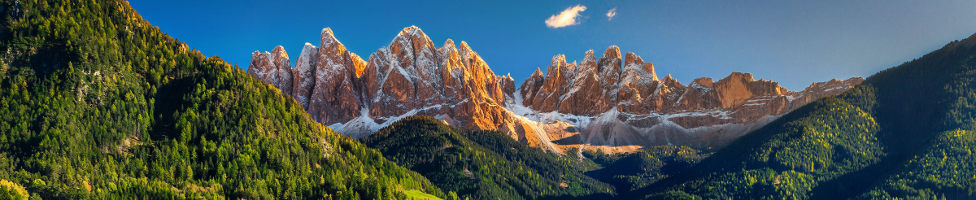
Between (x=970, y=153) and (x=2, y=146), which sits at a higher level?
(x=2, y=146)

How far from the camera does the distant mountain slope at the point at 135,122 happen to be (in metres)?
106

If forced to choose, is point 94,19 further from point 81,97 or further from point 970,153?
point 970,153

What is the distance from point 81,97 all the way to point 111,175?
19552 mm

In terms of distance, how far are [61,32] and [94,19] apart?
30.5 ft

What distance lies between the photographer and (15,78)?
111375mm

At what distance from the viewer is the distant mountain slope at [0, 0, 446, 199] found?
106 meters

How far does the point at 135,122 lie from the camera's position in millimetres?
121250

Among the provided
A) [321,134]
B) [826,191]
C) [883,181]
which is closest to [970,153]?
[883,181]

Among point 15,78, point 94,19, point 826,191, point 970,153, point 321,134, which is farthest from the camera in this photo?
point 826,191

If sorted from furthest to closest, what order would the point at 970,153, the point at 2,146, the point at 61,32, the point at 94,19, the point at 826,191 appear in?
the point at 826,191 → the point at 970,153 → the point at 94,19 → the point at 61,32 → the point at 2,146

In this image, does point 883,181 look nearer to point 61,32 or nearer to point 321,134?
point 321,134

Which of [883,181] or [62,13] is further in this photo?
[883,181]

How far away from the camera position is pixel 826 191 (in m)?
193

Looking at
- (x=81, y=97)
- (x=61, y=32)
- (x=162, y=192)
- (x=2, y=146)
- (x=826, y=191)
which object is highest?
(x=61, y=32)
